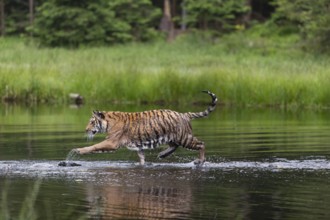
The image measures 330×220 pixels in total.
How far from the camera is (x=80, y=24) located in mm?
50438

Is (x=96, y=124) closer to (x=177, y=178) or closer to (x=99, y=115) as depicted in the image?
(x=99, y=115)

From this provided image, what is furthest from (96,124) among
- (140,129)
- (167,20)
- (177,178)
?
(167,20)

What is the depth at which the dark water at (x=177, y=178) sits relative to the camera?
11.0 metres

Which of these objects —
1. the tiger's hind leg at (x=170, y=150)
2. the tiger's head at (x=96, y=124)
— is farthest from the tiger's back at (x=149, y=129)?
the tiger's hind leg at (x=170, y=150)

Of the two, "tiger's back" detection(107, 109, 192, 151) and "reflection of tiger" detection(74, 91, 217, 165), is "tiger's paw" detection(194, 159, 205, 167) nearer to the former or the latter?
"reflection of tiger" detection(74, 91, 217, 165)

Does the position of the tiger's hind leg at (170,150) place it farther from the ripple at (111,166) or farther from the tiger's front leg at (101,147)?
the tiger's front leg at (101,147)

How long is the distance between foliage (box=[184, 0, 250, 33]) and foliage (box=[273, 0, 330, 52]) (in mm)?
3094

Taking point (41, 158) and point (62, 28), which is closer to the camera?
point (41, 158)

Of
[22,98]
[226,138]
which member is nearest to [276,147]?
[226,138]

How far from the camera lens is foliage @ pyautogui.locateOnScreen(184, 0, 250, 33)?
52406 mm

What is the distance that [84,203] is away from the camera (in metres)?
11.5

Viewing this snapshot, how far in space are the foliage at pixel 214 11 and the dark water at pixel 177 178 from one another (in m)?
30.5

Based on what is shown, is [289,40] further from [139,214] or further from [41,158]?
[139,214]

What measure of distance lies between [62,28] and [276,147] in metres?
34.9
